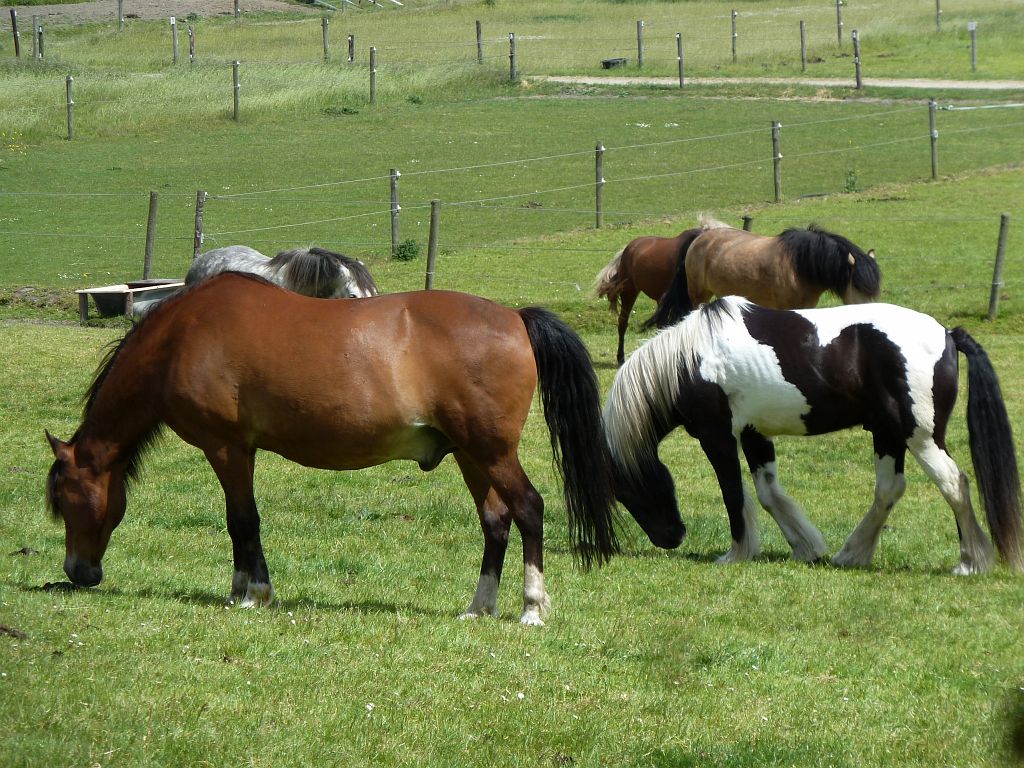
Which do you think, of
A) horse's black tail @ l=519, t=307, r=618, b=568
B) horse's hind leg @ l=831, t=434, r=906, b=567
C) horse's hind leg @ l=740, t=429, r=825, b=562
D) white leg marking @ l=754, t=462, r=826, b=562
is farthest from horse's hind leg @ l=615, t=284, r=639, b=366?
horse's black tail @ l=519, t=307, r=618, b=568

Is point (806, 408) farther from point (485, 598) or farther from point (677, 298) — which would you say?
point (677, 298)

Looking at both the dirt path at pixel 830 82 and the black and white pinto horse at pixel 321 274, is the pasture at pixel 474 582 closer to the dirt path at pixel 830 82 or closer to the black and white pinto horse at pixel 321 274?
the black and white pinto horse at pixel 321 274

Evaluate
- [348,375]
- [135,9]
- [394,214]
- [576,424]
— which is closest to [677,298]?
[394,214]

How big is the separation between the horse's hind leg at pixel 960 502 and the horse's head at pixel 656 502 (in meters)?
1.56

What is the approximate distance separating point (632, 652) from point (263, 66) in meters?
36.9

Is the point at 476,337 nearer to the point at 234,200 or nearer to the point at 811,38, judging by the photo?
the point at 234,200

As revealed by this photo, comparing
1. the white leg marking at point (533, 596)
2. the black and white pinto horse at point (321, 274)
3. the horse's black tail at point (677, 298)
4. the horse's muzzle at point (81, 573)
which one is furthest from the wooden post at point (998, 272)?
the horse's muzzle at point (81, 573)

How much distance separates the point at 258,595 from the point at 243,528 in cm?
35

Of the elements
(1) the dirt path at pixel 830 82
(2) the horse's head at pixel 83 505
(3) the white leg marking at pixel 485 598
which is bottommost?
(3) the white leg marking at pixel 485 598

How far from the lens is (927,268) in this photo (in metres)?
19.7

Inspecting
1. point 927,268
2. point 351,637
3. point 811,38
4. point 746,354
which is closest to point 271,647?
point 351,637

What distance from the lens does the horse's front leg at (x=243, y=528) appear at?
21.5ft

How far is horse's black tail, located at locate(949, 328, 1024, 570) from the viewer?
793 cm

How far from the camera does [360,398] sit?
20.9 ft
